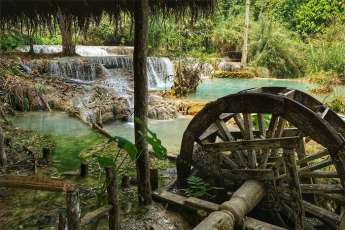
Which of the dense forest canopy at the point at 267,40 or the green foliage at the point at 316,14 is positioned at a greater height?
the green foliage at the point at 316,14

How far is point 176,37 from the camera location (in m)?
22.3

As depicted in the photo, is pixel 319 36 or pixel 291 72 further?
pixel 319 36

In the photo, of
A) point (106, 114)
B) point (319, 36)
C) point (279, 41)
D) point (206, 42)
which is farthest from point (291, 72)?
point (106, 114)

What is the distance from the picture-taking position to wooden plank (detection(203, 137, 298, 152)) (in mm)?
3973

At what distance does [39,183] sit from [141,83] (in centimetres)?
168

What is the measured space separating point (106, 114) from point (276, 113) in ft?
22.3

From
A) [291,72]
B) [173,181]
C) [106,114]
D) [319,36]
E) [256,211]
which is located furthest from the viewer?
[319,36]

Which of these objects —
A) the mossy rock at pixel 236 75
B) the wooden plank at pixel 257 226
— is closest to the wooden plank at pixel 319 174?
the wooden plank at pixel 257 226

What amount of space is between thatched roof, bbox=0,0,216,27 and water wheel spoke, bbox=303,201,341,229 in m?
2.75

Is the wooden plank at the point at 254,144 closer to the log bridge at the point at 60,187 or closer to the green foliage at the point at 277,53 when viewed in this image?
the log bridge at the point at 60,187

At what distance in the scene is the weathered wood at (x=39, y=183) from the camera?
2801mm

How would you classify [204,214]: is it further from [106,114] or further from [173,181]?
[106,114]

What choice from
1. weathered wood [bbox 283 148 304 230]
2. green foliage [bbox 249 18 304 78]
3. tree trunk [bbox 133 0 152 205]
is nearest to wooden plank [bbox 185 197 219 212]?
tree trunk [bbox 133 0 152 205]

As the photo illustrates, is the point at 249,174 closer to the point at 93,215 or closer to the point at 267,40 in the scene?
the point at 93,215
